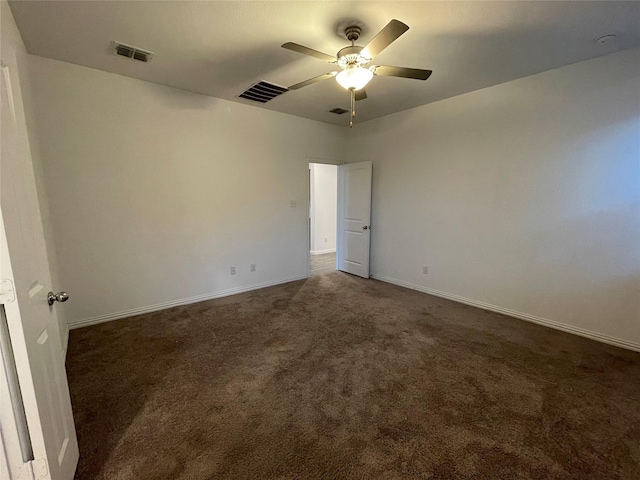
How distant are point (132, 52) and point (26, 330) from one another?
264 centimetres

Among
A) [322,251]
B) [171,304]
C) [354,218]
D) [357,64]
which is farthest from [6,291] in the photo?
[322,251]

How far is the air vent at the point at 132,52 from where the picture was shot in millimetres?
2504

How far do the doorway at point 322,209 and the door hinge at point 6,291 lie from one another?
565 cm

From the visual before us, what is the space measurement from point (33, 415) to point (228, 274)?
119 inches

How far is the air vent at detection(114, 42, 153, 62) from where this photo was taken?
250 centimetres

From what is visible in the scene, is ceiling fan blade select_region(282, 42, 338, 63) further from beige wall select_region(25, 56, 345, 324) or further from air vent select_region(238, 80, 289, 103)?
beige wall select_region(25, 56, 345, 324)

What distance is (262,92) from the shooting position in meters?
3.55

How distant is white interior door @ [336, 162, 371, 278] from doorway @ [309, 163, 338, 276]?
1232mm

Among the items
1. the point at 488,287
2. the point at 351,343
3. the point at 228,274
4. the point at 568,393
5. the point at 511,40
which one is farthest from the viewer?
the point at 228,274

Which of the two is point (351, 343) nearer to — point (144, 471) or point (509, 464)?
point (509, 464)

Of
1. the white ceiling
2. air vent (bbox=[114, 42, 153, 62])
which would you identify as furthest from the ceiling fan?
air vent (bbox=[114, 42, 153, 62])

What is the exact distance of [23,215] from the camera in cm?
125

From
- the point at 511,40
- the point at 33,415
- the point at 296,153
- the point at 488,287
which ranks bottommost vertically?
the point at 488,287

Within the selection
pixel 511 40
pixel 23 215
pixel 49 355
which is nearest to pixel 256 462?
pixel 49 355
